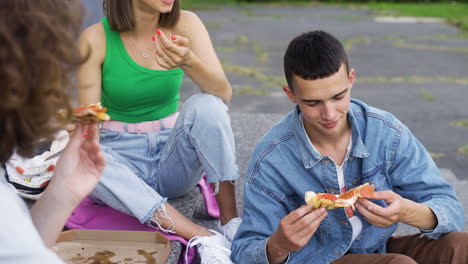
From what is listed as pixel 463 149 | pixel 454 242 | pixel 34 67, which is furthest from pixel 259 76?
pixel 34 67

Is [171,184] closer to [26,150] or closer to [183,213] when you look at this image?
[183,213]

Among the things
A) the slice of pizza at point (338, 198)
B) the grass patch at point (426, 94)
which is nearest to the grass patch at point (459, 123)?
the grass patch at point (426, 94)

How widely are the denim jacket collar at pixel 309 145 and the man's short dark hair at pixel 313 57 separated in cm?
16

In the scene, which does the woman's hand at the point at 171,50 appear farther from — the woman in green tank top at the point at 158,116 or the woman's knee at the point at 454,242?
the woman's knee at the point at 454,242

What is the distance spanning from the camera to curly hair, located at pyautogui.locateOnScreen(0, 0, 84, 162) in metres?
1.46

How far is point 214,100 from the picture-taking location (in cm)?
303

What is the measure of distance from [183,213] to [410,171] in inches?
44.0

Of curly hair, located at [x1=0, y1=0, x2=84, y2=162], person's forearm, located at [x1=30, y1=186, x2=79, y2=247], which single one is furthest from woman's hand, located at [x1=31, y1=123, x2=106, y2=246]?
curly hair, located at [x1=0, y1=0, x2=84, y2=162]

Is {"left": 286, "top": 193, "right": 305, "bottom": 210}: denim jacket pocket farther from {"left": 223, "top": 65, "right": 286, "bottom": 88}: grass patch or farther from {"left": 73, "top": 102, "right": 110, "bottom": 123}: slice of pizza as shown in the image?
{"left": 223, "top": 65, "right": 286, "bottom": 88}: grass patch

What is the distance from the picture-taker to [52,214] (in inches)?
74.7

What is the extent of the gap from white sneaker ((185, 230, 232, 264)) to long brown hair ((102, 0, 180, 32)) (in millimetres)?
1041

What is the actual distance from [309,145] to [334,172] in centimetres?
14

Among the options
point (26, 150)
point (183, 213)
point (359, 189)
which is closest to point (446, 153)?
point (183, 213)

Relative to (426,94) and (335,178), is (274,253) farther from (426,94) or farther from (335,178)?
(426,94)
